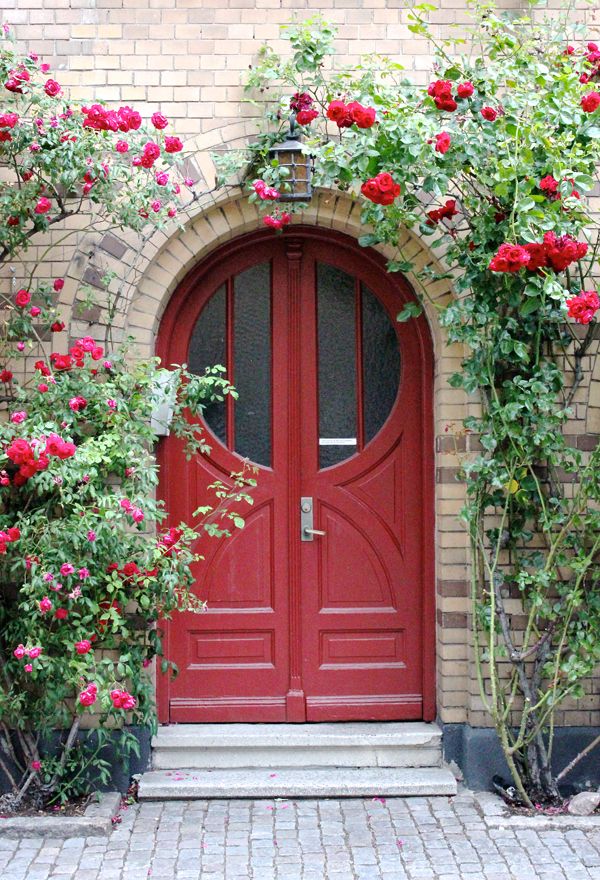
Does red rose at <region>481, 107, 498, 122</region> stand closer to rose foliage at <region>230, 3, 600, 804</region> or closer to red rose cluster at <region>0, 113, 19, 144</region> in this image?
rose foliage at <region>230, 3, 600, 804</region>

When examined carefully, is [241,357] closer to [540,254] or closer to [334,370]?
[334,370]

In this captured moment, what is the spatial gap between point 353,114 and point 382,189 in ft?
1.06

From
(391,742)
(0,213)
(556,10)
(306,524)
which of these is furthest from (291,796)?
(556,10)

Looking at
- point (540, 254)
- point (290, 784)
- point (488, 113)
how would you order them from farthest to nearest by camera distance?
point (290, 784) → point (488, 113) → point (540, 254)

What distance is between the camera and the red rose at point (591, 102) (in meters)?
4.05

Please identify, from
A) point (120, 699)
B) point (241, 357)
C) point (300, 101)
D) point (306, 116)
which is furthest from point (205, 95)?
point (120, 699)

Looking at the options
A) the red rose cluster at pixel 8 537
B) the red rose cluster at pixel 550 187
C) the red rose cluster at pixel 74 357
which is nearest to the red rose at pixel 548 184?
the red rose cluster at pixel 550 187

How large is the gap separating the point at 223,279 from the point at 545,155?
188cm

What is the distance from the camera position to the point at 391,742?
5.03 m

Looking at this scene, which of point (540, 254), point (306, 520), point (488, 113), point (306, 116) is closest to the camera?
point (540, 254)

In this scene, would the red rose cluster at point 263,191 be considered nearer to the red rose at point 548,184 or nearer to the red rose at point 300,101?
the red rose at point 300,101

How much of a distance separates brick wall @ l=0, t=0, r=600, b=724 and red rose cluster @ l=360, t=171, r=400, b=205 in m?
0.93

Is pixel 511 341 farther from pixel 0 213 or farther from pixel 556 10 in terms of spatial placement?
pixel 0 213

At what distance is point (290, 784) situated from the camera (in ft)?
15.8
